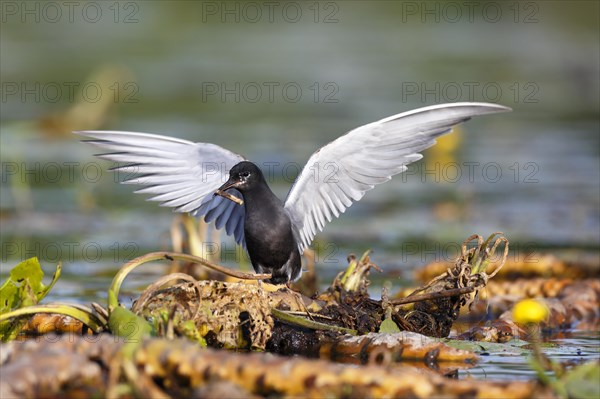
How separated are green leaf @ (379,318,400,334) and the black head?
1414 mm

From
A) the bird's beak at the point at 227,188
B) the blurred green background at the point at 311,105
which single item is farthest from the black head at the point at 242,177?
the blurred green background at the point at 311,105

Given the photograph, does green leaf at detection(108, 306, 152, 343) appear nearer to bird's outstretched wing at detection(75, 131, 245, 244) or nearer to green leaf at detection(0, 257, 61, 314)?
green leaf at detection(0, 257, 61, 314)

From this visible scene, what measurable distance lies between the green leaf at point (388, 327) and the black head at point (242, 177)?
1.41 meters

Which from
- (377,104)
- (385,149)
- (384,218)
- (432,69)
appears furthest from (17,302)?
(432,69)

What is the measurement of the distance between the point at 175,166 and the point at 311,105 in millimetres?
11789

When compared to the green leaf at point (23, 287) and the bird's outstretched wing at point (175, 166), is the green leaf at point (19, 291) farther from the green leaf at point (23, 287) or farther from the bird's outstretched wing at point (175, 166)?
the bird's outstretched wing at point (175, 166)

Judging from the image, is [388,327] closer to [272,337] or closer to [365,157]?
[272,337]

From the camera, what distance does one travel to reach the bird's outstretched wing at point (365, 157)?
18.2 feet

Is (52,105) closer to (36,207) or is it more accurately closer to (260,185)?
(36,207)

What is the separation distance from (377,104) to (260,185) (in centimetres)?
1062

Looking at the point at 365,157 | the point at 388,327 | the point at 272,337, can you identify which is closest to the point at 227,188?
the point at 365,157

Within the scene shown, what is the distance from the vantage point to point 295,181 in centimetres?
594

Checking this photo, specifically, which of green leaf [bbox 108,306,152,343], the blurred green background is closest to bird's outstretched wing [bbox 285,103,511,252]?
the blurred green background

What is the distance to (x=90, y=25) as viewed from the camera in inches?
1030
